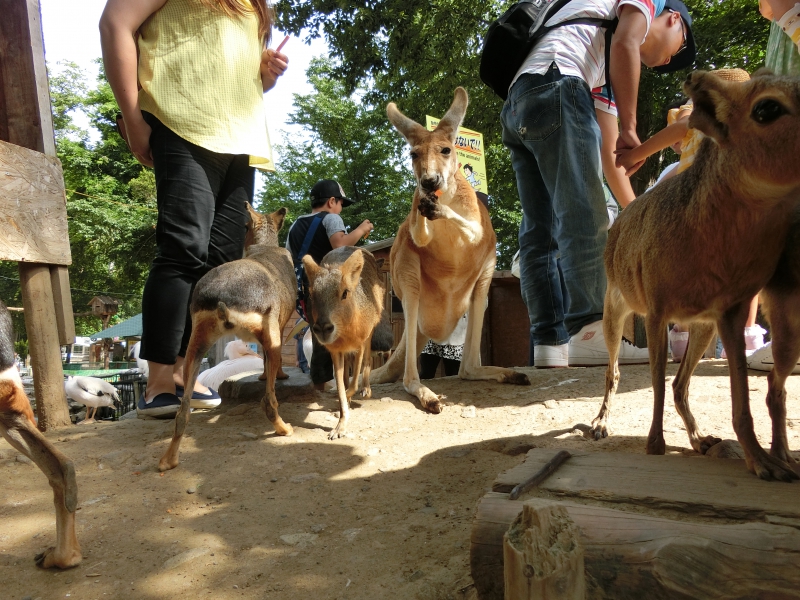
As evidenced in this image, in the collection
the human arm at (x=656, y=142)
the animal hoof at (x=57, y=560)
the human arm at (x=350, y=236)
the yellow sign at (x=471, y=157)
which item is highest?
the yellow sign at (x=471, y=157)

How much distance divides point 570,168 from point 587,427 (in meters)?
1.98

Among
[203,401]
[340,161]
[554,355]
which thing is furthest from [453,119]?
[340,161]

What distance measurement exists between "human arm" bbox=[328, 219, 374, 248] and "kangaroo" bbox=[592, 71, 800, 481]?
374 cm

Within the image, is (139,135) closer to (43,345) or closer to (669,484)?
(43,345)

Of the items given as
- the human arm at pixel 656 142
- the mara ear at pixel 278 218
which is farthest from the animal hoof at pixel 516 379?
the mara ear at pixel 278 218

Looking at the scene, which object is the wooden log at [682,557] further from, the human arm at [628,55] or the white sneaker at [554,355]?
the white sneaker at [554,355]

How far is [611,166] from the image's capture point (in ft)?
15.6

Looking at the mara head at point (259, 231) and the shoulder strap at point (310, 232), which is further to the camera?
the shoulder strap at point (310, 232)

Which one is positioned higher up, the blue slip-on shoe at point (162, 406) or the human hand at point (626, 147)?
the human hand at point (626, 147)

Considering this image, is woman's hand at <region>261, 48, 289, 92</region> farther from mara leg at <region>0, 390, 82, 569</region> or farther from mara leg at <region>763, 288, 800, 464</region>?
mara leg at <region>763, 288, 800, 464</region>

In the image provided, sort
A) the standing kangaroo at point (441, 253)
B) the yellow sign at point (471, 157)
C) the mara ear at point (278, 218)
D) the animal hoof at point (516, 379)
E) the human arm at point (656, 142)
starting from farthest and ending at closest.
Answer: the yellow sign at point (471, 157) → the mara ear at point (278, 218) → the animal hoof at point (516, 379) → the standing kangaroo at point (441, 253) → the human arm at point (656, 142)

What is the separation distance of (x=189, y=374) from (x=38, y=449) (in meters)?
1.21

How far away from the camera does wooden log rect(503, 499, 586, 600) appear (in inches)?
50.3

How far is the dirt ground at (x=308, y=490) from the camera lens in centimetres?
223
